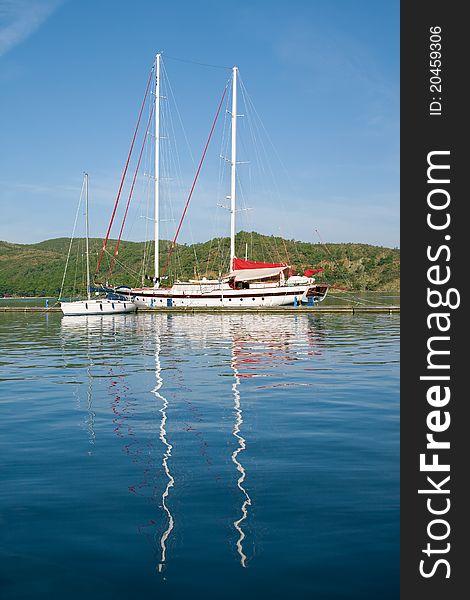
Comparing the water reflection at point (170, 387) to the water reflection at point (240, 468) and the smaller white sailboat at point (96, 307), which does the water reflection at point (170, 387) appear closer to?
the water reflection at point (240, 468)

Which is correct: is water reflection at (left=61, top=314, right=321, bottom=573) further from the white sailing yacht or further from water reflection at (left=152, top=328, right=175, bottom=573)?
the white sailing yacht

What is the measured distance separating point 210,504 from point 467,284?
396 cm

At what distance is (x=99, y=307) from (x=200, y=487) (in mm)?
61928

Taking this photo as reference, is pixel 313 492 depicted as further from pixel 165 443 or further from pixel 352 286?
pixel 352 286

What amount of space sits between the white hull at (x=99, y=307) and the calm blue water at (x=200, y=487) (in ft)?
159

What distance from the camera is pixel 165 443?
1119 centimetres

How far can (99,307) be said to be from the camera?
69.0 m

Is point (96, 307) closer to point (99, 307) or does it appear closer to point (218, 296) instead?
point (99, 307)

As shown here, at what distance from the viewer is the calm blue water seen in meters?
6.01

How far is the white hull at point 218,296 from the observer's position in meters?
73.5

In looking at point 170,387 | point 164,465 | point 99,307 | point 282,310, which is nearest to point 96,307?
point 99,307

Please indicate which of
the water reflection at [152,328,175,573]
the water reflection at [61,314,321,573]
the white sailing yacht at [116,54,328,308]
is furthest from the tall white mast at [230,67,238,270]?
the water reflection at [152,328,175,573]

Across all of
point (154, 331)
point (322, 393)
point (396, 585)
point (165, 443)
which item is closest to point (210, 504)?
point (396, 585)

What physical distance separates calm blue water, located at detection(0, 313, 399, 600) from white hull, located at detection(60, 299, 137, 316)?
48600 mm
